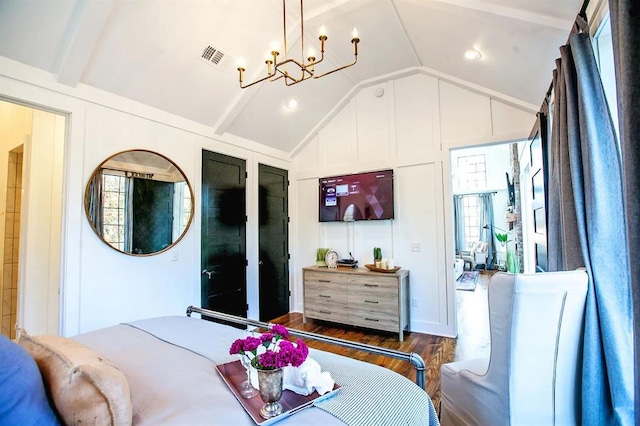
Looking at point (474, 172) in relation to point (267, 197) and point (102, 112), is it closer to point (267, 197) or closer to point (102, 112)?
point (267, 197)

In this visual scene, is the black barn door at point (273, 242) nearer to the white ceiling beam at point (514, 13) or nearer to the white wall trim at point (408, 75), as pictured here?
the white wall trim at point (408, 75)

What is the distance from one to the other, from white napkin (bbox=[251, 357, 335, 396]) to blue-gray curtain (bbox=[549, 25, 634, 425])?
4.42 ft

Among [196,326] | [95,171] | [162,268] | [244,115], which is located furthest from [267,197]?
[196,326]

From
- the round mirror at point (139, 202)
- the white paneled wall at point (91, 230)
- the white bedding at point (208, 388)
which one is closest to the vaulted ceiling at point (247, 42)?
the white paneled wall at point (91, 230)

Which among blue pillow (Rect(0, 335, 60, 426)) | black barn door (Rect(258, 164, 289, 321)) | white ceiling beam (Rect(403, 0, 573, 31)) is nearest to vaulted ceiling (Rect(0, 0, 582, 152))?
white ceiling beam (Rect(403, 0, 573, 31))

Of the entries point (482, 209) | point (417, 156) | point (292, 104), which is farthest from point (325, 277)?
point (482, 209)

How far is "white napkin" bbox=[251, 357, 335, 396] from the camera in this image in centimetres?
115

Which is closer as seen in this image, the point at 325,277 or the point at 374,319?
the point at 374,319

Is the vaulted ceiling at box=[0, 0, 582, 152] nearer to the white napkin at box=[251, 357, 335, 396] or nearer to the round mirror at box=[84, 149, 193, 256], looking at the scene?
the round mirror at box=[84, 149, 193, 256]

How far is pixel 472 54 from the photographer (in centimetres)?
295

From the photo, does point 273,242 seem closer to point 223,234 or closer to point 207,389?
point 223,234

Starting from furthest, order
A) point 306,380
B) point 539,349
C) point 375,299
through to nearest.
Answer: point 375,299 → point 539,349 → point 306,380

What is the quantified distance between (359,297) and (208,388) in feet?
9.58

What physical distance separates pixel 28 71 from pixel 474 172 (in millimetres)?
10973
